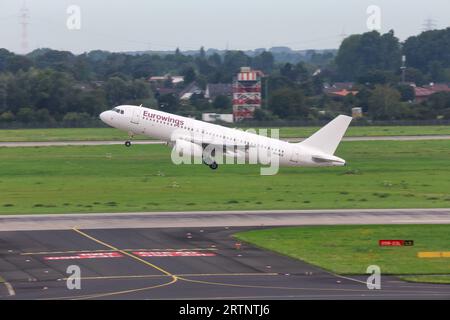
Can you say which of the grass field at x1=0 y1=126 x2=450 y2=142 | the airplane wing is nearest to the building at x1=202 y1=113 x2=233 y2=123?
the grass field at x1=0 y1=126 x2=450 y2=142

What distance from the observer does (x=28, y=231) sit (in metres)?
55.0

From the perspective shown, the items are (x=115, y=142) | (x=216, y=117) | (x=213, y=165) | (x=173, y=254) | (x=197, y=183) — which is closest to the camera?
(x=173, y=254)

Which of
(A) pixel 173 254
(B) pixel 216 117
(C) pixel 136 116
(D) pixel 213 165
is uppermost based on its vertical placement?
(C) pixel 136 116

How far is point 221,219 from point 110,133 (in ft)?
306

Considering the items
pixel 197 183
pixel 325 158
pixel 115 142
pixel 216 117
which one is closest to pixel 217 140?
pixel 197 183

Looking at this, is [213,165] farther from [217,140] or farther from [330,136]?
[330,136]

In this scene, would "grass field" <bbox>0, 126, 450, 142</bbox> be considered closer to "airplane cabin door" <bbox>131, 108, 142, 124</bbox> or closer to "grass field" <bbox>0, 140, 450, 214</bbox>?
"grass field" <bbox>0, 140, 450, 214</bbox>

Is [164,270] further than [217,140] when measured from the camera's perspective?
No

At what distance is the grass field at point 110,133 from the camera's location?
14238cm

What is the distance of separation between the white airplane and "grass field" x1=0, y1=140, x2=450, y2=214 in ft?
6.90

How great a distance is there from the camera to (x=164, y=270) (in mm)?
43219

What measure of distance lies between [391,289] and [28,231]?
24270 mm
